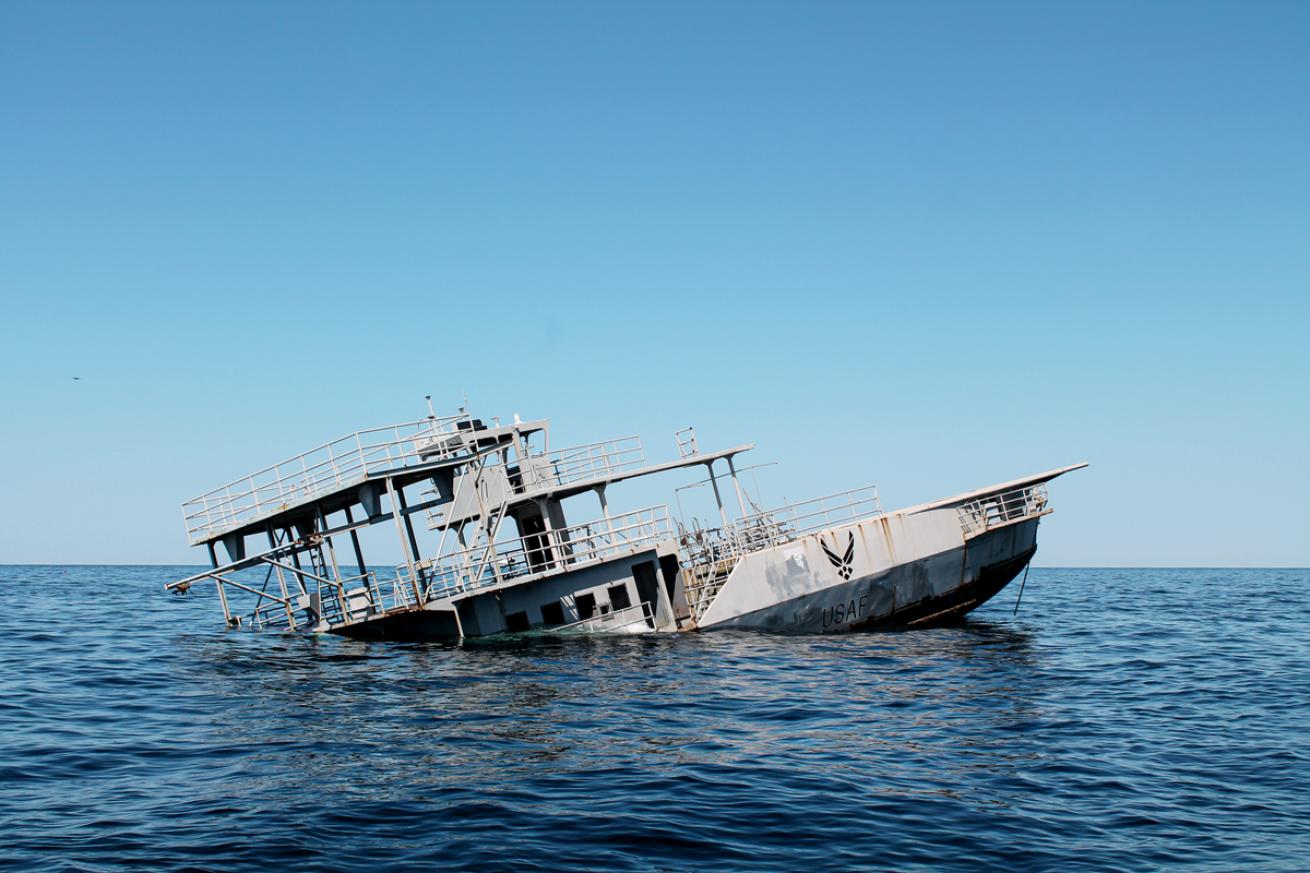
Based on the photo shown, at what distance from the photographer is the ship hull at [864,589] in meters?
29.1

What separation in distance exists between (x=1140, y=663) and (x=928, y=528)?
6695 mm

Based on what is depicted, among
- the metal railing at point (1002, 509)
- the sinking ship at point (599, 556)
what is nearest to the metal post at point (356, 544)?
the sinking ship at point (599, 556)

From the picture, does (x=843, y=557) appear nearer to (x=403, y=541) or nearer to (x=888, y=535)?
(x=888, y=535)

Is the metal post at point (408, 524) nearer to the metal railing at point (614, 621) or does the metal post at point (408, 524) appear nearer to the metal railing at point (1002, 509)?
the metal railing at point (614, 621)

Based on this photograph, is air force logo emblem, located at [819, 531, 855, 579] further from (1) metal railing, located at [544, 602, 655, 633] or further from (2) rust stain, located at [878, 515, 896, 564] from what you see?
(1) metal railing, located at [544, 602, 655, 633]

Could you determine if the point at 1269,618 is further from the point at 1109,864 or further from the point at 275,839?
the point at 275,839


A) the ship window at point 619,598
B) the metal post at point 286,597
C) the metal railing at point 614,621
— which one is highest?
the metal post at point 286,597

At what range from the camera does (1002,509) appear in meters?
31.0

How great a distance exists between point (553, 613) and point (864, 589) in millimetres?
9339

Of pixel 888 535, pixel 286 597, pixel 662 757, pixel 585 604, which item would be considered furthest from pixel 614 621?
pixel 662 757

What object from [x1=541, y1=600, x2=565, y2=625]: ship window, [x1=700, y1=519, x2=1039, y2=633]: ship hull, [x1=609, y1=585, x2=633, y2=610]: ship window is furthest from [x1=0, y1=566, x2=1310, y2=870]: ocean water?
[x1=609, y1=585, x2=633, y2=610]: ship window

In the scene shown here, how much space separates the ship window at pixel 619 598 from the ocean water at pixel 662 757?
1385mm

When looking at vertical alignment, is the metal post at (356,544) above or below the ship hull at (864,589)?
above

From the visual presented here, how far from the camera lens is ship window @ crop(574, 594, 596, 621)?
29328 millimetres
